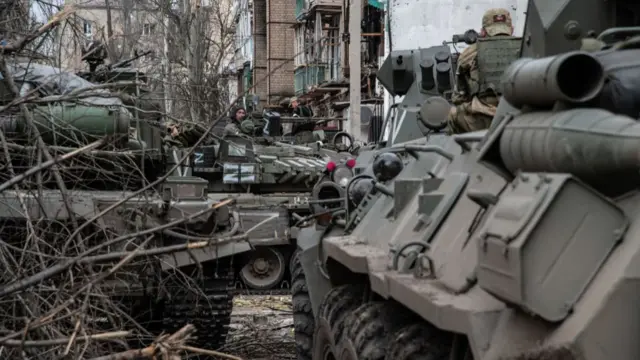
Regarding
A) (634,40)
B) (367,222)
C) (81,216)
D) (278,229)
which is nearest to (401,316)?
(367,222)

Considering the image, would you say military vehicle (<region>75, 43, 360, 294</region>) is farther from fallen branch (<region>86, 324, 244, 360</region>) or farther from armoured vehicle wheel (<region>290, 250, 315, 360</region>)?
fallen branch (<region>86, 324, 244, 360</region>)

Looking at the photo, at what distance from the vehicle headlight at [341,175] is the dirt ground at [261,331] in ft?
5.97

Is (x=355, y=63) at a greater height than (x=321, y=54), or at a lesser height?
lesser

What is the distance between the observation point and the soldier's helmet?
627 cm

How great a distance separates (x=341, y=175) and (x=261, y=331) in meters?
2.65

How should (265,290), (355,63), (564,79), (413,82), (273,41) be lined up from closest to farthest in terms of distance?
(564,79) < (413,82) < (265,290) < (355,63) < (273,41)

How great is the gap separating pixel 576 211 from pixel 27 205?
3349mm

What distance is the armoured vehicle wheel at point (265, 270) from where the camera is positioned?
13.3 m

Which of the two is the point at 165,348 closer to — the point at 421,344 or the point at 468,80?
the point at 421,344

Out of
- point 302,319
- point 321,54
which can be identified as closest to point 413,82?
point 302,319


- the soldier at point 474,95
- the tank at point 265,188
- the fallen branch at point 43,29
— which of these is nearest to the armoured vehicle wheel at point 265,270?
the tank at point 265,188

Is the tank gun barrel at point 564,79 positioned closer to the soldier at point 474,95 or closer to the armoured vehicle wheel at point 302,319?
the soldier at point 474,95

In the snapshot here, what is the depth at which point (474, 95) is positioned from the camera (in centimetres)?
Result: 570

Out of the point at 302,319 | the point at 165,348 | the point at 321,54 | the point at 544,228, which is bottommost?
the point at 302,319
